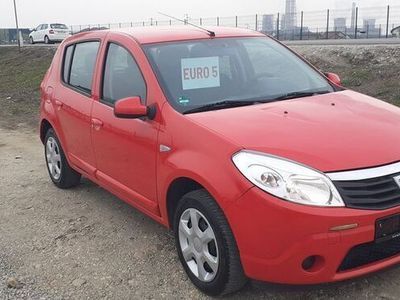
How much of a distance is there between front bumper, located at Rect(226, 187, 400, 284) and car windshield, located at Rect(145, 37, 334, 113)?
1.05 meters

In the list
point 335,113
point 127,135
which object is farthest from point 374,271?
point 127,135

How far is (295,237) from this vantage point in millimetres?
2701

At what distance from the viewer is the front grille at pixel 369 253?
110 inches

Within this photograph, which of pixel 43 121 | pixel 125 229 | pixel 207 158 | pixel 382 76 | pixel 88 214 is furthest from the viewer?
pixel 382 76

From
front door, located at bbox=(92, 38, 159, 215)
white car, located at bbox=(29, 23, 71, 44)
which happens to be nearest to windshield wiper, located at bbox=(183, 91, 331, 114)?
front door, located at bbox=(92, 38, 159, 215)

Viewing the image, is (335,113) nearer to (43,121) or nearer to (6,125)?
(43,121)

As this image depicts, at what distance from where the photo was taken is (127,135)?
156 inches

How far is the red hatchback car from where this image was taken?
9.02 feet

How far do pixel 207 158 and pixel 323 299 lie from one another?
113 cm

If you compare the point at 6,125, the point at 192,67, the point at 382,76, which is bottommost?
the point at 6,125

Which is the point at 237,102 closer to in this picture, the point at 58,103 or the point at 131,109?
the point at 131,109

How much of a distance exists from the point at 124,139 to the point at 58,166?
6.76 ft

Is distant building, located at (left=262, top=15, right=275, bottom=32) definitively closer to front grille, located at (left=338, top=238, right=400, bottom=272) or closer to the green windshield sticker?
the green windshield sticker

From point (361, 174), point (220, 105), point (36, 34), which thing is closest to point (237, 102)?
point (220, 105)
